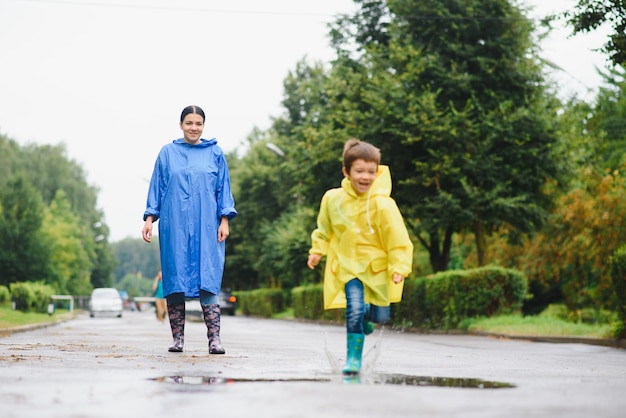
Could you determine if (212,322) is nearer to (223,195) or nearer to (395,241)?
(223,195)

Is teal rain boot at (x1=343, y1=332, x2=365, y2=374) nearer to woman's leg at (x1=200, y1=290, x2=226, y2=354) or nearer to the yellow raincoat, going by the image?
the yellow raincoat

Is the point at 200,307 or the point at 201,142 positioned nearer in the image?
the point at 201,142

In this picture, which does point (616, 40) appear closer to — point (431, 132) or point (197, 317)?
point (431, 132)

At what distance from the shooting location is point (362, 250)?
6.78 meters

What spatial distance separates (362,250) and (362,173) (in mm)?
537

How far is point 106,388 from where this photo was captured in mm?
5328

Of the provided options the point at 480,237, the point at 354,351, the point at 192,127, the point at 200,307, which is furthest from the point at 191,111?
the point at 200,307

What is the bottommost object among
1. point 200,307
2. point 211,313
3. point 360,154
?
point 211,313

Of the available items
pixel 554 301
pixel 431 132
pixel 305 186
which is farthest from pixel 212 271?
pixel 554 301

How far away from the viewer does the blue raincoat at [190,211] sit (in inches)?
355

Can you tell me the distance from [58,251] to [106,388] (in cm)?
6340

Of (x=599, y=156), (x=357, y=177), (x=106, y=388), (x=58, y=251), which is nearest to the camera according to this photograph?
(x=106, y=388)

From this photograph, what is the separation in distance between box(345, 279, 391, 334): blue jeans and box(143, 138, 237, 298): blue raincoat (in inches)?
99.3

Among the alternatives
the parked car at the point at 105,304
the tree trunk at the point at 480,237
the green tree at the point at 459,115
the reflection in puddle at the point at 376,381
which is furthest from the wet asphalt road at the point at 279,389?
the parked car at the point at 105,304
